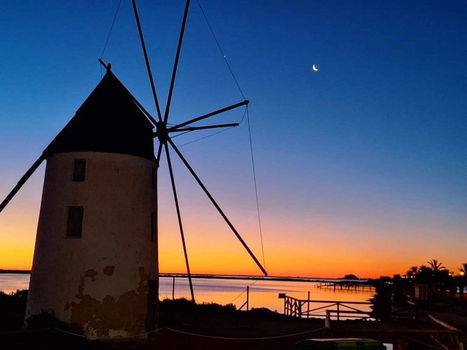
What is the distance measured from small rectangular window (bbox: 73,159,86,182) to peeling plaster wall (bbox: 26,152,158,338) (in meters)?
0.15

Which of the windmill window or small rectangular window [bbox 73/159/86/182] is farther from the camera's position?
the windmill window

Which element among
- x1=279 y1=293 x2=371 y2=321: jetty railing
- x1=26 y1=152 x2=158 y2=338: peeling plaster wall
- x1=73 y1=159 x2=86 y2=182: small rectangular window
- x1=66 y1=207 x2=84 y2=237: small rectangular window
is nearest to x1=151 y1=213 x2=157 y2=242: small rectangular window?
x1=26 y1=152 x2=158 y2=338: peeling plaster wall

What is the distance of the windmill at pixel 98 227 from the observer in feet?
52.7

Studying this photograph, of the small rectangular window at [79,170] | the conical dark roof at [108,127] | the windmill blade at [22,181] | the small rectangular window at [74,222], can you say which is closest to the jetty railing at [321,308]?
the small rectangular window at [74,222]

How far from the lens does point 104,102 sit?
731 inches

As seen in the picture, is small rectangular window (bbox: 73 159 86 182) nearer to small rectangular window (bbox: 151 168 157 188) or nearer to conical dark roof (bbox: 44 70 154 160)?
conical dark roof (bbox: 44 70 154 160)

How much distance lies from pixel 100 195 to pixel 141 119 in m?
4.35

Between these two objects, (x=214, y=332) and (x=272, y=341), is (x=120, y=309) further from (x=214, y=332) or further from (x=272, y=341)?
(x=272, y=341)

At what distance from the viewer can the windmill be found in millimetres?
16078

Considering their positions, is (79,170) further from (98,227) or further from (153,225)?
(153,225)

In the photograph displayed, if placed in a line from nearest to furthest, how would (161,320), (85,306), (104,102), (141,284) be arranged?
1. (85,306)
2. (141,284)
3. (104,102)
4. (161,320)

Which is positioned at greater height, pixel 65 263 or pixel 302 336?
pixel 65 263

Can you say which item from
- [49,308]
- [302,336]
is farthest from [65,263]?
[302,336]

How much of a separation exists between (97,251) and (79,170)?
3121 millimetres
